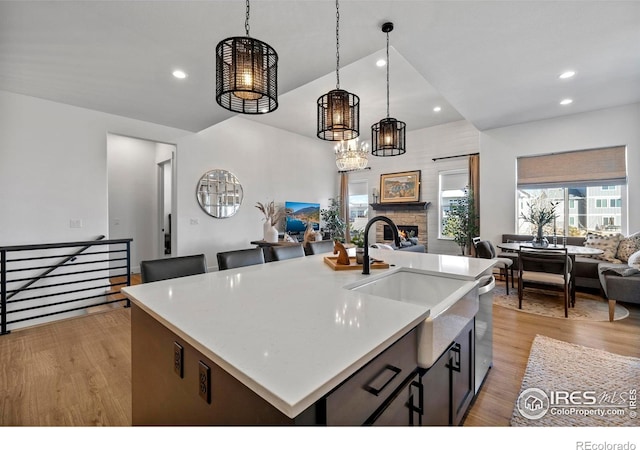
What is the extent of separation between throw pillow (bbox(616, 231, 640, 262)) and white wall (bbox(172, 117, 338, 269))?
5961mm

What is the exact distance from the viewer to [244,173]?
6.19m

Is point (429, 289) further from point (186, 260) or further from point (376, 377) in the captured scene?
point (186, 260)

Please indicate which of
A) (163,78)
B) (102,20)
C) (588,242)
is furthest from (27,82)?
(588,242)

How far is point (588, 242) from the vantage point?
455 cm

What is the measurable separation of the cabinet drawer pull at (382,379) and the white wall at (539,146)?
5.60 meters

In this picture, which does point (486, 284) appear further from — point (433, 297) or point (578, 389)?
point (578, 389)

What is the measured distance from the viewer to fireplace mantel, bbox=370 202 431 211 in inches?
272

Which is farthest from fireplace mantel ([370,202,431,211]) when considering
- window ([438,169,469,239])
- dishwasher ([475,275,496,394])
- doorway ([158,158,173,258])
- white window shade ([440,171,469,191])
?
dishwasher ([475,275,496,394])

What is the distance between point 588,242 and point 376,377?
5.55m

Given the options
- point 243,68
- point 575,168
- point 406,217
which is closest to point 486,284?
point 243,68

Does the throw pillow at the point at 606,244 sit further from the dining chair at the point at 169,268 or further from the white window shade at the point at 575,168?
the dining chair at the point at 169,268

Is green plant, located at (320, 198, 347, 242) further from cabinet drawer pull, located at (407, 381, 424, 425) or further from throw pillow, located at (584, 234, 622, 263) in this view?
cabinet drawer pull, located at (407, 381, 424, 425)

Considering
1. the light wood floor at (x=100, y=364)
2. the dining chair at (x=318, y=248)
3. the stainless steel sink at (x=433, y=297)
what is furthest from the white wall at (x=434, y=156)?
the stainless steel sink at (x=433, y=297)

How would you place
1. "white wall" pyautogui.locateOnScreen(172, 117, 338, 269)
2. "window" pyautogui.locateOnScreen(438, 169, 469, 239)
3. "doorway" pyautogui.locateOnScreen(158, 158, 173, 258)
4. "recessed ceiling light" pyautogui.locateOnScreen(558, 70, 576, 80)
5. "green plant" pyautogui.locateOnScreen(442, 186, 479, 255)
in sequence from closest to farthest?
"recessed ceiling light" pyautogui.locateOnScreen(558, 70, 576, 80)
"white wall" pyautogui.locateOnScreen(172, 117, 338, 269)
"green plant" pyautogui.locateOnScreen(442, 186, 479, 255)
"doorway" pyautogui.locateOnScreen(158, 158, 173, 258)
"window" pyautogui.locateOnScreen(438, 169, 469, 239)
